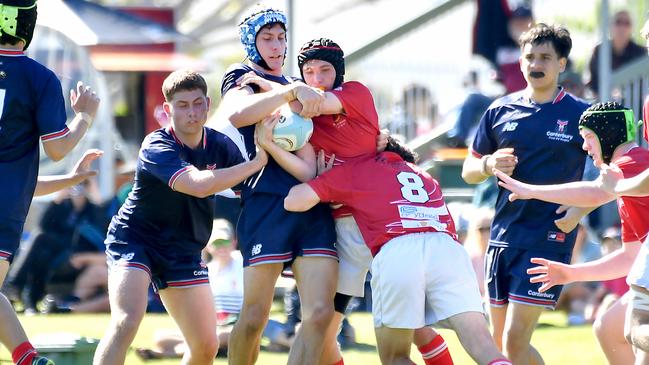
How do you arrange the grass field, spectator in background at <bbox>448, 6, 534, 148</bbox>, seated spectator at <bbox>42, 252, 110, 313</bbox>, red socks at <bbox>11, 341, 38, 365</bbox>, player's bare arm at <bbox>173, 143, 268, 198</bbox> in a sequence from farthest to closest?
1. spectator in background at <bbox>448, 6, 534, 148</bbox>
2. seated spectator at <bbox>42, 252, 110, 313</bbox>
3. the grass field
4. red socks at <bbox>11, 341, 38, 365</bbox>
5. player's bare arm at <bbox>173, 143, 268, 198</bbox>

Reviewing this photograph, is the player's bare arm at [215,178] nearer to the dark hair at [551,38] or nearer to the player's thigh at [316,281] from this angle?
the player's thigh at [316,281]

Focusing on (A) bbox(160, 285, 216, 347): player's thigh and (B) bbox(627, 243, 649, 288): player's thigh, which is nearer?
(B) bbox(627, 243, 649, 288): player's thigh

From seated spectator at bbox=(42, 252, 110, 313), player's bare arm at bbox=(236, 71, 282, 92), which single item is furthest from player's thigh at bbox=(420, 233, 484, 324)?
seated spectator at bbox=(42, 252, 110, 313)

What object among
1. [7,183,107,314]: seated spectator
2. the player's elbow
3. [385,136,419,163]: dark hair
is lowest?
[7,183,107,314]: seated spectator

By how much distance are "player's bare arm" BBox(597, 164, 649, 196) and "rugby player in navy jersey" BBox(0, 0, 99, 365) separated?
2797 mm

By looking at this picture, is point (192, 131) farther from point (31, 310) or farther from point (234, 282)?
point (31, 310)

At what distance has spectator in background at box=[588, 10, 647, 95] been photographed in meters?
14.4

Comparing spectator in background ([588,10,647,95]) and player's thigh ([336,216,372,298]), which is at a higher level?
spectator in background ([588,10,647,95])

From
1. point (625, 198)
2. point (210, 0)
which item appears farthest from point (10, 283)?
point (210, 0)

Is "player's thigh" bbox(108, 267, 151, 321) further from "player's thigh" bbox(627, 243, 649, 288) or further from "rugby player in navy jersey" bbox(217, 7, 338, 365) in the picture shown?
"player's thigh" bbox(627, 243, 649, 288)

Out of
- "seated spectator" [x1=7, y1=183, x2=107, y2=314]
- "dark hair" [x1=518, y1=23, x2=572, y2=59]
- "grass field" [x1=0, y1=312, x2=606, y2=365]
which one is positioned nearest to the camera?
"dark hair" [x1=518, y1=23, x2=572, y2=59]

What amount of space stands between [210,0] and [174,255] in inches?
1004

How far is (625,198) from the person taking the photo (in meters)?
6.80

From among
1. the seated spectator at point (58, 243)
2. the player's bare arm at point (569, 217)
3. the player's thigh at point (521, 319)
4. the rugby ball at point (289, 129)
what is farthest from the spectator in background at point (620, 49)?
the rugby ball at point (289, 129)
